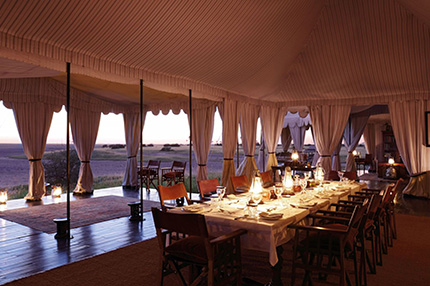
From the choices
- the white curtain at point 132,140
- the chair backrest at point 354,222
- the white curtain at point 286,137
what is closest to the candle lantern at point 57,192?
the white curtain at point 132,140

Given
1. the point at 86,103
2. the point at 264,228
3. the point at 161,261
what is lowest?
the point at 161,261

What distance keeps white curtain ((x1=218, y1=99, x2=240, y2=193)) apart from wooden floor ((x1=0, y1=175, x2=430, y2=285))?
2547 mm

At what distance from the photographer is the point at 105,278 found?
3359mm

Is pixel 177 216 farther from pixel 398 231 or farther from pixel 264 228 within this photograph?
pixel 398 231

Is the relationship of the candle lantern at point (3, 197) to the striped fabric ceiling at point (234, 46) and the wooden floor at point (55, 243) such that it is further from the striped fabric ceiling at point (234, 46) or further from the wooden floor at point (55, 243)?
the striped fabric ceiling at point (234, 46)

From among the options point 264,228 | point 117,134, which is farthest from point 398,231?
point 117,134

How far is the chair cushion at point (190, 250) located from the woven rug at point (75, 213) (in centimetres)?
321

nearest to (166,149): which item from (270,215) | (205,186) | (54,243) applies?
(54,243)

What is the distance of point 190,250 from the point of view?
2775mm

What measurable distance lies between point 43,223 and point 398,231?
19.6 ft

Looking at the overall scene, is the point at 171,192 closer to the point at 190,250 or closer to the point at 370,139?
the point at 190,250

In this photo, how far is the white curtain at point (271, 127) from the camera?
9984 mm

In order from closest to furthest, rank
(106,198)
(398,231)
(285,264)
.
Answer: (285,264), (398,231), (106,198)

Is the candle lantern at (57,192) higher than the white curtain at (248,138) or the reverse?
the reverse
